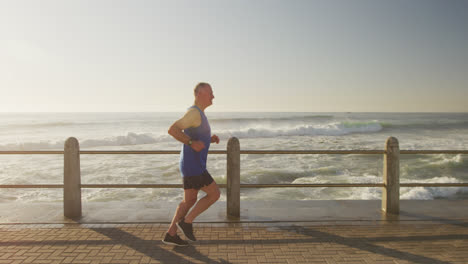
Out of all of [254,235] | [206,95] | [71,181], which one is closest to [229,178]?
[254,235]

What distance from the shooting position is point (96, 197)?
27.7 feet

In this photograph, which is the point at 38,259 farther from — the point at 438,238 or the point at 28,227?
the point at 438,238

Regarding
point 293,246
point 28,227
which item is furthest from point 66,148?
point 293,246

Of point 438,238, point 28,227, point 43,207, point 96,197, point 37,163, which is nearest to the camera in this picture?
point 438,238

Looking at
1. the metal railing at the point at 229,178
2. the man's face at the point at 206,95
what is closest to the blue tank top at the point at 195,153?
the man's face at the point at 206,95

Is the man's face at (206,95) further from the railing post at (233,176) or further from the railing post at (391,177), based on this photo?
the railing post at (391,177)

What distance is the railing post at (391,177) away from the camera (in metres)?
4.91

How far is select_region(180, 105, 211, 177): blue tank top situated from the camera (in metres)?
3.57

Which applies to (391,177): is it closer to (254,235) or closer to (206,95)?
(254,235)

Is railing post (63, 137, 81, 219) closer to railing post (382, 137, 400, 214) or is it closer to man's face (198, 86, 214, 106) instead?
man's face (198, 86, 214, 106)

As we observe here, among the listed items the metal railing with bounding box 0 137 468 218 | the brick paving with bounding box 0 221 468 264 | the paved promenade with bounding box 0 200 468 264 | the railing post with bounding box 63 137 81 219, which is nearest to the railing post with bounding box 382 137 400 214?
the metal railing with bounding box 0 137 468 218

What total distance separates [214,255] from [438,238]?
294 cm

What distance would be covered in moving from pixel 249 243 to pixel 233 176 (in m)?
1.15

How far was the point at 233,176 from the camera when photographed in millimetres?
4770
